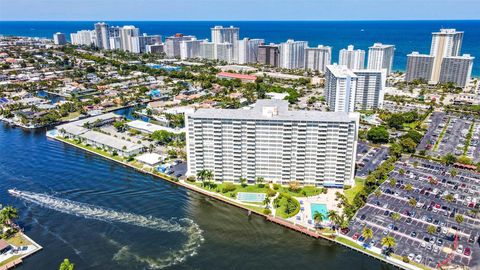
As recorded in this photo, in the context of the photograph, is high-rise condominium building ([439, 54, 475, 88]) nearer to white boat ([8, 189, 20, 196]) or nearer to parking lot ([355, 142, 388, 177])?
parking lot ([355, 142, 388, 177])

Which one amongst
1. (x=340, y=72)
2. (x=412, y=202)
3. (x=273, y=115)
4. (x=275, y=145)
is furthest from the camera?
(x=340, y=72)

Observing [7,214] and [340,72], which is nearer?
[7,214]

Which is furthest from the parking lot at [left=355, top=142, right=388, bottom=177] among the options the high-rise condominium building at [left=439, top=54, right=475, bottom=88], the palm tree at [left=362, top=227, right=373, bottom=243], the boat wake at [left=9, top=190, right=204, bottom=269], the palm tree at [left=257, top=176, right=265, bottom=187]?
the high-rise condominium building at [left=439, top=54, right=475, bottom=88]

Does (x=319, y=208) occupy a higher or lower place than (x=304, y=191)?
lower

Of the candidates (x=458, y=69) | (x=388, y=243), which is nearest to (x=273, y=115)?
(x=388, y=243)

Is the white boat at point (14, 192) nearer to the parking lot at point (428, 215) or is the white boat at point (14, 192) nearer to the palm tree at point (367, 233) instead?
the parking lot at point (428, 215)

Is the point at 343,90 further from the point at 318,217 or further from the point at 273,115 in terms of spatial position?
the point at 318,217

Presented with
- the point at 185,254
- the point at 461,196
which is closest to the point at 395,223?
the point at 461,196
